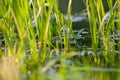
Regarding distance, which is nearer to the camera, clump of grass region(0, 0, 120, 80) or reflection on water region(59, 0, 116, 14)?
clump of grass region(0, 0, 120, 80)

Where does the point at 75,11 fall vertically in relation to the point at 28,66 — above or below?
above

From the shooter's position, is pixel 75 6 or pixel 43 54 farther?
pixel 75 6

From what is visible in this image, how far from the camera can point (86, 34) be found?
2014 millimetres

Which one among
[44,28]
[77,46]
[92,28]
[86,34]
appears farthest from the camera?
[86,34]

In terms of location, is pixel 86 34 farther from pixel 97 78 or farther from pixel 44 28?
pixel 97 78

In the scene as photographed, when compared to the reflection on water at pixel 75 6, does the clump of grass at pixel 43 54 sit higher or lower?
lower

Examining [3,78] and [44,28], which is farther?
[44,28]

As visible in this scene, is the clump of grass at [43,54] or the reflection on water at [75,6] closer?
the clump of grass at [43,54]

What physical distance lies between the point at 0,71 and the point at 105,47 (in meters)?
0.56

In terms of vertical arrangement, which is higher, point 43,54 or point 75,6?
point 75,6

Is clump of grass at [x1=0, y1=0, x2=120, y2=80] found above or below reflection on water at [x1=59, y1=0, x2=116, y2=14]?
below

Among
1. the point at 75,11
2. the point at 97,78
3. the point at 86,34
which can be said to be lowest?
the point at 97,78

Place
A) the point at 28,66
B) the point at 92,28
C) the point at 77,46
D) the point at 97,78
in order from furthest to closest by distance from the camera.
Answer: the point at 77,46 < the point at 92,28 < the point at 28,66 < the point at 97,78

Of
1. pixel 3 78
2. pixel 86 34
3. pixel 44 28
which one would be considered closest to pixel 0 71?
pixel 3 78
